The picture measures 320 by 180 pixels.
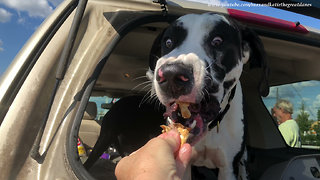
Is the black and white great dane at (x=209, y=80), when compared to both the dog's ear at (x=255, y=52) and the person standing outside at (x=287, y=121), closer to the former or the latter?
the dog's ear at (x=255, y=52)

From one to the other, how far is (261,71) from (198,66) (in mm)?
1303

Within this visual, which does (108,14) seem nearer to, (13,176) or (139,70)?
(13,176)

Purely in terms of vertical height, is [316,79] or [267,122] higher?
[316,79]

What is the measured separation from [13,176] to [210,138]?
53.2 inches

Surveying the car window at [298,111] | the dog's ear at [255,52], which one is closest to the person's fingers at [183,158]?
the dog's ear at [255,52]

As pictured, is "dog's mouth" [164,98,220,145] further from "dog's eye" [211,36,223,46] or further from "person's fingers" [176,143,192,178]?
"person's fingers" [176,143,192,178]

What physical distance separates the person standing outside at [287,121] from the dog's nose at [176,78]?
260cm

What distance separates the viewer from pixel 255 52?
217 centimetres

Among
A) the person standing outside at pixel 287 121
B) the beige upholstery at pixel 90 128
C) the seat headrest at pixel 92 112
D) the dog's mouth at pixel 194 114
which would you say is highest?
the dog's mouth at pixel 194 114

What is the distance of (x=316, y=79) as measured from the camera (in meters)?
3.08

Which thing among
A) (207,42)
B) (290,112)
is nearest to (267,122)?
(290,112)

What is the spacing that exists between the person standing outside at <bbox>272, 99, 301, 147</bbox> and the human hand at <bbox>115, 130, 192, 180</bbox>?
10.3 feet

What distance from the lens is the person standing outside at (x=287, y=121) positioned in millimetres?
3742

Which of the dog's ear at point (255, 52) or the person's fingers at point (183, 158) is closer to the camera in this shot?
the person's fingers at point (183, 158)
